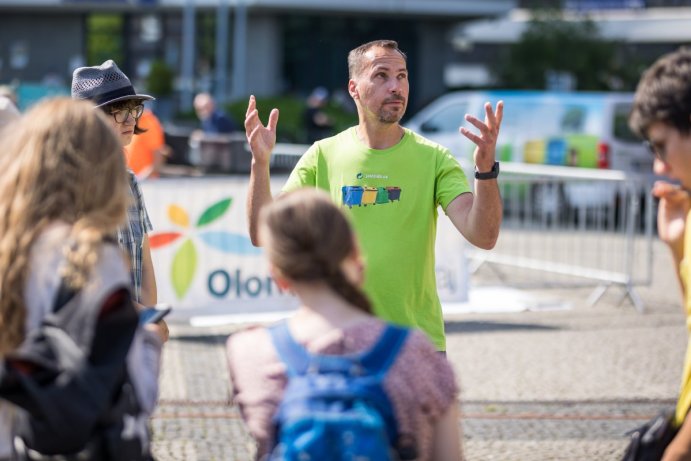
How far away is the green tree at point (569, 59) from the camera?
36344 mm

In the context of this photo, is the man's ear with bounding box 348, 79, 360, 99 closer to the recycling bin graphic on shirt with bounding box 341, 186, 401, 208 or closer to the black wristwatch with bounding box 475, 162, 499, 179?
the recycling bin graphic on shirt with bounding box 341, 186, 401, 208

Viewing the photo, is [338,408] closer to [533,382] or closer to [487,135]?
[487,135]

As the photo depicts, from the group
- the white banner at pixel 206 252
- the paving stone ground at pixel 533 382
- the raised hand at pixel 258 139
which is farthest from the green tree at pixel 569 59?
the raised hand at pixel 258 139

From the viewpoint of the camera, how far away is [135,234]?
4668mm

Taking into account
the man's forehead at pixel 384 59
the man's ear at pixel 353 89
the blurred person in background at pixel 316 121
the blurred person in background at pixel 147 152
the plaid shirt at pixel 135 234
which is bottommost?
the blurred person in background at pixel 316 121

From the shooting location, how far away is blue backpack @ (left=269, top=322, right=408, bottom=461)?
2865 mm

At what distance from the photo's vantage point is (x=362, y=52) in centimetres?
506

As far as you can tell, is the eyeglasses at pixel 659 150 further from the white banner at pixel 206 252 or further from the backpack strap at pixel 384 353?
the white banner at pixel 206 252

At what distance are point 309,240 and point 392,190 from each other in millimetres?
1874

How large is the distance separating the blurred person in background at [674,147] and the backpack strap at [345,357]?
0.90 metres

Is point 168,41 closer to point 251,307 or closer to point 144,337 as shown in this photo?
point 251,307

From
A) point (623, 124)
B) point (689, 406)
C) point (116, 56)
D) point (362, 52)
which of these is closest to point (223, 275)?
point (362, 52)

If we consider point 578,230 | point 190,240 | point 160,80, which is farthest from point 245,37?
point 190,240

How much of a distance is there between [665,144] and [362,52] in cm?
190
